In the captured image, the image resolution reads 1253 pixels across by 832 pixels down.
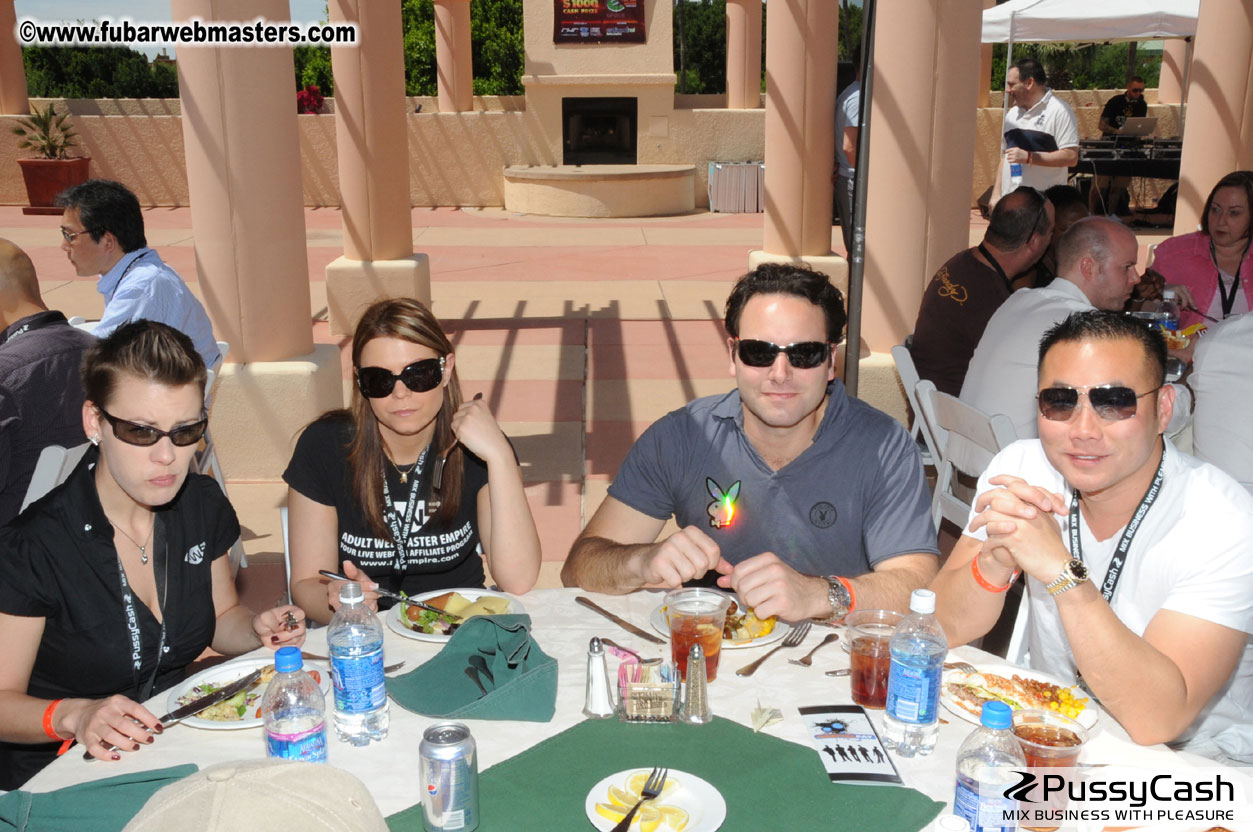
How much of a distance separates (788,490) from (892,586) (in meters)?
0.43

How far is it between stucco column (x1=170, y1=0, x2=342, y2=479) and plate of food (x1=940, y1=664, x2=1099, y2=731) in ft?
15.1

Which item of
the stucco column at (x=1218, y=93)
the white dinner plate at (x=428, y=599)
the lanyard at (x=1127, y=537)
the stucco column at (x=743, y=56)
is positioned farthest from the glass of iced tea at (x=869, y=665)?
the stucco column at (x=743, y=56)

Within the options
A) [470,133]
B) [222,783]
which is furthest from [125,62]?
[222,783]

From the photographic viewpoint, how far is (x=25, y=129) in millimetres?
18344

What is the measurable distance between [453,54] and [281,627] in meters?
19.1

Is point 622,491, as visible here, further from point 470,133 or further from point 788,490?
point 470,133

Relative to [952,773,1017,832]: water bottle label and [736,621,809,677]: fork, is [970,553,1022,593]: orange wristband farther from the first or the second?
[952,773,1017,832]: water bottle label

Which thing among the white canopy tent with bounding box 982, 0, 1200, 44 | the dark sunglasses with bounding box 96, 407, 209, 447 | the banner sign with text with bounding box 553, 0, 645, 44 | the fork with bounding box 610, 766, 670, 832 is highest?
the banner sign with text with bounding box 553, 0, 645, 44

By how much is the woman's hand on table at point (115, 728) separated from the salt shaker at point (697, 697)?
1066 millimetres

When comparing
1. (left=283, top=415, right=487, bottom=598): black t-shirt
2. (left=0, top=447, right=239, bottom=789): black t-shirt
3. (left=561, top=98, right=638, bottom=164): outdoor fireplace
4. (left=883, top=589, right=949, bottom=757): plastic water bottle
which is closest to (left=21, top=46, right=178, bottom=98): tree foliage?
(left=561, top=98, right=638, bottom=164): outdoor fireplace

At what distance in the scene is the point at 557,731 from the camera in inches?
83.5

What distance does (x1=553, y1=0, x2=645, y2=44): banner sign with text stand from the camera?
20188mm

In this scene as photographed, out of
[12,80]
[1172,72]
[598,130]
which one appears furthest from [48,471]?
[1172,72]

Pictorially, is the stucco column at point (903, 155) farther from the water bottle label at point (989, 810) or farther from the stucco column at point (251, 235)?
the water bottle label at point (989, 810)
